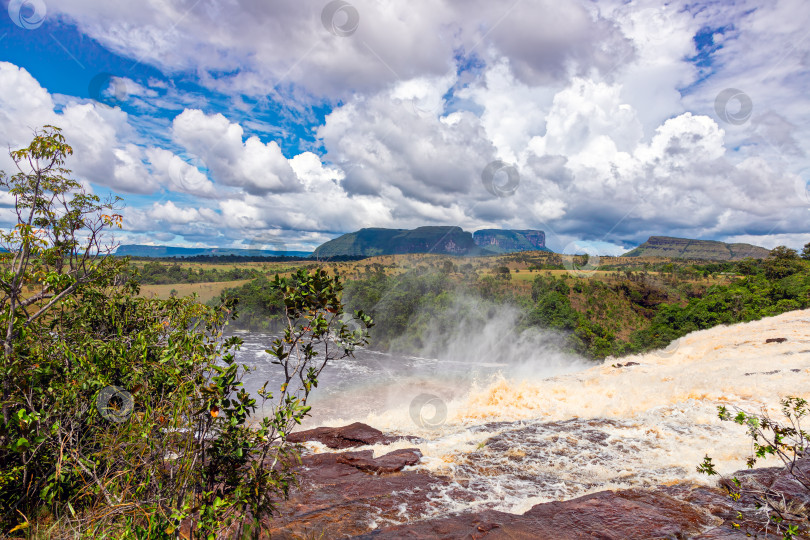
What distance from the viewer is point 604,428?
12.3 meters

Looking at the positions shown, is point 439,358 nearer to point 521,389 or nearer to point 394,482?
point 521,389

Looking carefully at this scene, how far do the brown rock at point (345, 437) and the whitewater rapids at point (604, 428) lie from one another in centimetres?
54

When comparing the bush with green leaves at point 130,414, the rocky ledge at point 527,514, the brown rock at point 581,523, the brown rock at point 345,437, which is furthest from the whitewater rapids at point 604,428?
the bush with green leaves at point 130,414

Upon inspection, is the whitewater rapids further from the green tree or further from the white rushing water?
the green tree

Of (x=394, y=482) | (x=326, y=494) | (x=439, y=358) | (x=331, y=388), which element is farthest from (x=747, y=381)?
(x=439, y=358)

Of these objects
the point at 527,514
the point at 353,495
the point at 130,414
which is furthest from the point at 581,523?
the point at 130,414

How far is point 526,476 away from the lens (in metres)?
9.20

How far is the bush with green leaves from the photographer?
161 inches

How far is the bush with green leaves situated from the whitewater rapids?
4755 mm

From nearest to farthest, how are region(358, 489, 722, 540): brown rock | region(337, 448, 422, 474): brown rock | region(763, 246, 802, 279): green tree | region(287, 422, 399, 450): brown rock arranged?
region(358, 489, 722, 540): brown rock < region(337, 448, 422, 474): brown rock < region(287, 422, 399, 450): brown rock < region(763, 246, 802, 279): green tree

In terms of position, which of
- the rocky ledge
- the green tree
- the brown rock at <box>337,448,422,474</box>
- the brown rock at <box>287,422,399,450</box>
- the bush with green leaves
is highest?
the green tree

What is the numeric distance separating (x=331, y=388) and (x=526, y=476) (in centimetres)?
2649

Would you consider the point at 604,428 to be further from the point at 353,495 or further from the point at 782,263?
the point at 782,263

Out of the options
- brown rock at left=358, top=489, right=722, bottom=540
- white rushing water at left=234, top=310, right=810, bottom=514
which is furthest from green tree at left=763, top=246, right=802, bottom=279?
brown rock at left=358, top=489, right=722, bottom=540
